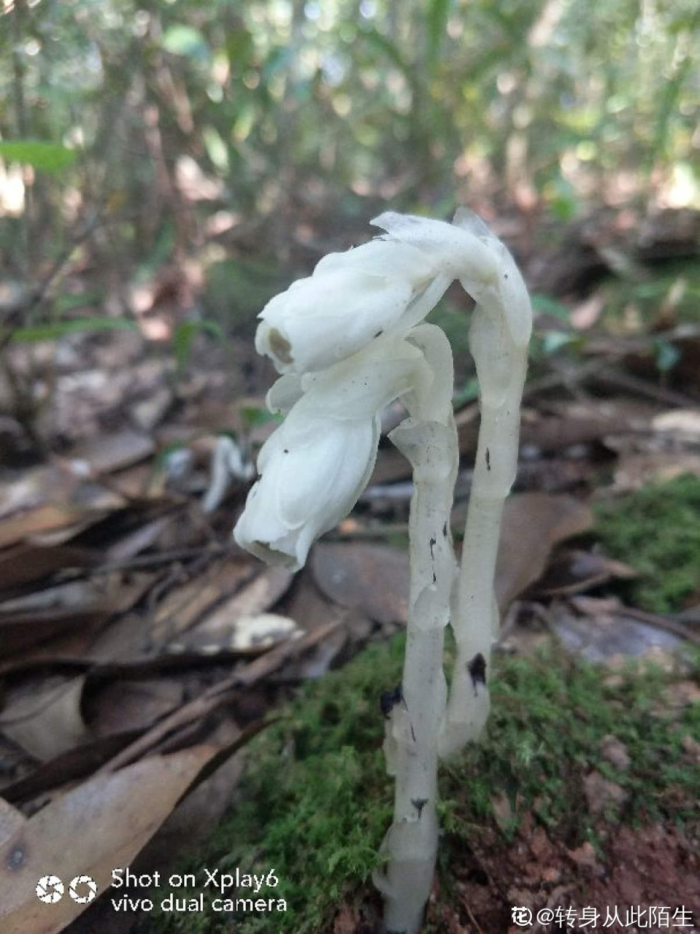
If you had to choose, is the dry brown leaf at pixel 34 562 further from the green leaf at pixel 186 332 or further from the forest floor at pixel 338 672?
the green leaf at pixel 186 332

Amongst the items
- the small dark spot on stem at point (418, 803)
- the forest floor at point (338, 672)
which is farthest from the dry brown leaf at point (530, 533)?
the small dark spot on stem at point (418, 803)

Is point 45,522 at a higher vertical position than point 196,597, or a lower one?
higher

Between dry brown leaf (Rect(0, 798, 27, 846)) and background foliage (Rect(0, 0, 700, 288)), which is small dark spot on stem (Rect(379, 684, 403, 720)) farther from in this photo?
background foliage (Rect(0, 0, 700, 288))

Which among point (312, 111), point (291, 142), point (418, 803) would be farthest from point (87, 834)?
point (312, 111)

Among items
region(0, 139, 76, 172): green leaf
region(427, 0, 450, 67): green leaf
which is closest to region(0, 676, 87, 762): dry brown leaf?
region(0, 139, 76, 172): green leaf

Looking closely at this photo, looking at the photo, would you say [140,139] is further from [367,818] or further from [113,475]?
[367,818]

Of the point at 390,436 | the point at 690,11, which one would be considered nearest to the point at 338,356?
the point at 390,436

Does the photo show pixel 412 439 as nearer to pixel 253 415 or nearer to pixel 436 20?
pixel 253 415

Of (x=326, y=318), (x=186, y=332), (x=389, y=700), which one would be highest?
(x=326, y=318)
